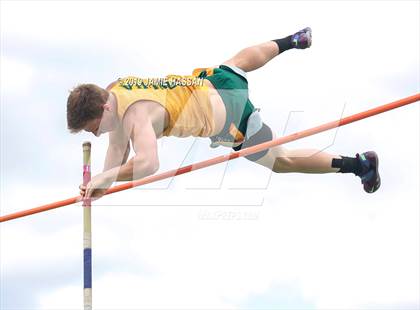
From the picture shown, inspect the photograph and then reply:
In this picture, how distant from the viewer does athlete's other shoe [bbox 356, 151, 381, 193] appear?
8.04 meters

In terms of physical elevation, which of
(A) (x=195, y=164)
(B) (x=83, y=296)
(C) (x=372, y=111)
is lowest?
(B) (x=83, y=296)

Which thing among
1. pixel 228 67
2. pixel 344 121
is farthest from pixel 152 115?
pixel 344 121

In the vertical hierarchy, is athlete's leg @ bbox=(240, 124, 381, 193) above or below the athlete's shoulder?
below

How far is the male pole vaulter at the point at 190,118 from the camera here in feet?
23.1

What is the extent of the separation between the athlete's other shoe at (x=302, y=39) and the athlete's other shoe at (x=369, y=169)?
108cm

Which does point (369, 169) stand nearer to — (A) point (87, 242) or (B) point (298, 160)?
(B) point (298, 160)

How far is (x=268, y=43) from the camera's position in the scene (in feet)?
25.6

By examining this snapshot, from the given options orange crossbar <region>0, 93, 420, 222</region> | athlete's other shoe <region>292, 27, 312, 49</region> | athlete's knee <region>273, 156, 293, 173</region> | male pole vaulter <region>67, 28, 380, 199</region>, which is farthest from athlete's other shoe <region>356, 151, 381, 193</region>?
athlete's other shoe <region>292, 27, 312, 49</region>

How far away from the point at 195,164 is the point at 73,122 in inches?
42.0

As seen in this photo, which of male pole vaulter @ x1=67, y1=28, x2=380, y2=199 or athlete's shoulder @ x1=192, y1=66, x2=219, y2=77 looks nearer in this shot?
male pole vaulter @ x1=67, y1=28, x2=380, y2=199

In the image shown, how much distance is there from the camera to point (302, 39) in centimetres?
786

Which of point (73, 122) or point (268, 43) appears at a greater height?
point (268, 43)

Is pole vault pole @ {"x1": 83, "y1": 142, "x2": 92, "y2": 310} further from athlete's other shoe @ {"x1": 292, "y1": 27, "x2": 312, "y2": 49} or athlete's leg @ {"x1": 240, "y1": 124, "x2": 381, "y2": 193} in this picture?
athlete's other shoe @ {"x1": 292, "y1": 27, "x2": 312, "y2": 49}

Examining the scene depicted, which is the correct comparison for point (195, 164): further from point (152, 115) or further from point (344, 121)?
point (344, 121)
